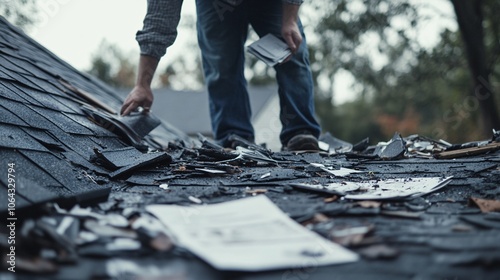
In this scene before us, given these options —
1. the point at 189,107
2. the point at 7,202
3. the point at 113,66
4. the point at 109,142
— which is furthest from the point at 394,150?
the point at 113,66

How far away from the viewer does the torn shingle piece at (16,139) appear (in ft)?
6.12

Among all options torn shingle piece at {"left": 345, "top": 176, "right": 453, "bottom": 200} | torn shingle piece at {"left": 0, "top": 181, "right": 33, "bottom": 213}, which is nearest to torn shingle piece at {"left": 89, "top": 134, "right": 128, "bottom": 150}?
torn shingle piece at {"left": 0, "top": 181, "right": 33, "bottom": 213}

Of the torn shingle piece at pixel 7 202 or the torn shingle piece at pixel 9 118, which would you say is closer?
the torn shingle piece at pixel 7 202

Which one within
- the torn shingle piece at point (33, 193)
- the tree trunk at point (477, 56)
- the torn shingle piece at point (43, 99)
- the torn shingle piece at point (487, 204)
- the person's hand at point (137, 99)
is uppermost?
the tree trunk at point (477, 56)

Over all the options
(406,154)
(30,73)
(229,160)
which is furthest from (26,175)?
(406,154)

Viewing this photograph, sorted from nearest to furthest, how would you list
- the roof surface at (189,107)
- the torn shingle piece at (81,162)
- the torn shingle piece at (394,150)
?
the torn shingle piece at (81,162), the torn shingle piece at (394,150), the roof surface at (189,107)

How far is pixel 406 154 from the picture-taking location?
10.3 feet

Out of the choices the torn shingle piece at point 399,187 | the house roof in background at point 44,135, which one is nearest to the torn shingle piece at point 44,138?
the house roof in background at point 44,135

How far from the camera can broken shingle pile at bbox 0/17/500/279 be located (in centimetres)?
112

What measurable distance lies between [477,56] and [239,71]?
6.77 meters

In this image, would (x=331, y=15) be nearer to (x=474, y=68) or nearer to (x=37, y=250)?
(x=474, y=68)

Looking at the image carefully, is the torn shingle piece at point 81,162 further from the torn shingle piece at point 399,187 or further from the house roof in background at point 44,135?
the torn shingle piece at point 399,187

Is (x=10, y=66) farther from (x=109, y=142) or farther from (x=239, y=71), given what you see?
(x=239, y=71)

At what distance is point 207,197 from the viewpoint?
1.81 meters
